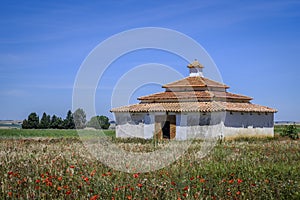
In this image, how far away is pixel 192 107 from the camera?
32656mm

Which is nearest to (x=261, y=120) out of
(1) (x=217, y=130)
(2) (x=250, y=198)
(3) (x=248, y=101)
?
(3) (x=248, y=101)

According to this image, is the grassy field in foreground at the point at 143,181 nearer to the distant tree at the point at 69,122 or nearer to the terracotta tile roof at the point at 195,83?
the terracotta tile roof at the point at 195,83

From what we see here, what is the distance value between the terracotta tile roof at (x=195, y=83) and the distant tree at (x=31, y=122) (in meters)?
37.9

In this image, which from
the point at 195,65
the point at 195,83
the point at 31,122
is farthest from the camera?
the point at 31,122

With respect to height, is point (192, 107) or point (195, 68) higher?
point (195, 68)

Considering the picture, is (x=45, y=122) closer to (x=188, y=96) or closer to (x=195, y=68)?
(x=195, y=68)

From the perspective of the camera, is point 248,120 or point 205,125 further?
point 248,120

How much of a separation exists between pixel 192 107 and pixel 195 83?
4875 mm

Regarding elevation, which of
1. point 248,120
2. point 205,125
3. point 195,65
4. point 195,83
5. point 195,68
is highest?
point 195,65

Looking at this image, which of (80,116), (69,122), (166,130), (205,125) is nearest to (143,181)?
(205,125)

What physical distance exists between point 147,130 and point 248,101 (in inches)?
394

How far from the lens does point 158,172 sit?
37.3 ft

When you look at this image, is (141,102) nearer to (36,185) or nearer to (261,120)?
(261,120)

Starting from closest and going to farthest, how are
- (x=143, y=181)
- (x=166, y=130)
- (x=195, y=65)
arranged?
1. (x=143, y=181)
2. (x=166, y=130)
3. (x=195, y=65)
